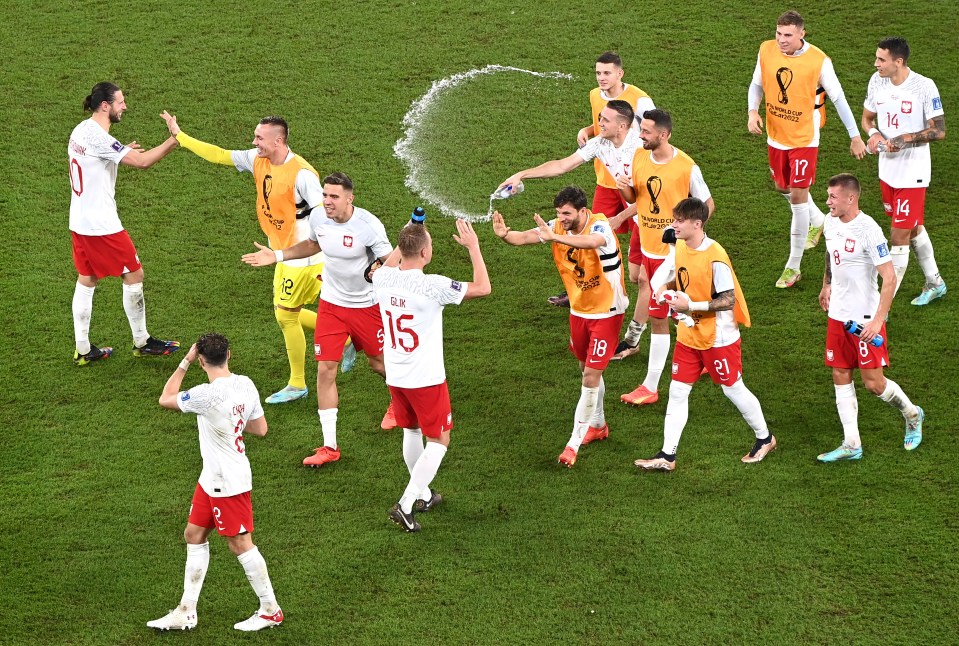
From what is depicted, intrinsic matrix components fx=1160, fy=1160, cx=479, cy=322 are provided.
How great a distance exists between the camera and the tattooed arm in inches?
375

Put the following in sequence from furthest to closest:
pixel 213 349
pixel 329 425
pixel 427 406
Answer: pixel 329 425, pixel 427 406, pixel 213 349

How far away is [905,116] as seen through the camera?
382 inches

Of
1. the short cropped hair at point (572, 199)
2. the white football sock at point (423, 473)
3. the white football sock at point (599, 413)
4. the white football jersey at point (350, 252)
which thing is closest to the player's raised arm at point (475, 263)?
the short cropped hair at point (572, 199)

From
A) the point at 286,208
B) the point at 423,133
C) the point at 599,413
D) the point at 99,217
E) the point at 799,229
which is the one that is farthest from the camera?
the point at 423,133

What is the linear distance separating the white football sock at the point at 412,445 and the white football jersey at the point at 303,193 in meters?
1.77

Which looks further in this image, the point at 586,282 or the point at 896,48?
the point at 896,48

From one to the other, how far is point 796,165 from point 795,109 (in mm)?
490

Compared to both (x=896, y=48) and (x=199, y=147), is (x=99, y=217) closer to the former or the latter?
(x=199, y=147)

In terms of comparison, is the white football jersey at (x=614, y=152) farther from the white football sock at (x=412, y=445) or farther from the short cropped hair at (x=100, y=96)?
the short cropped hair at (x=100, y=96)

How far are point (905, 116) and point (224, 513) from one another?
6.52 meters

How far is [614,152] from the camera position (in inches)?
366

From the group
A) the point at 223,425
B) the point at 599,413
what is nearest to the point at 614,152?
the point at 599,413

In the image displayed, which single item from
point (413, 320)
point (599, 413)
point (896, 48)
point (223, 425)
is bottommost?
point (599, 413)

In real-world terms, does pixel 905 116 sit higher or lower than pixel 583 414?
higher
